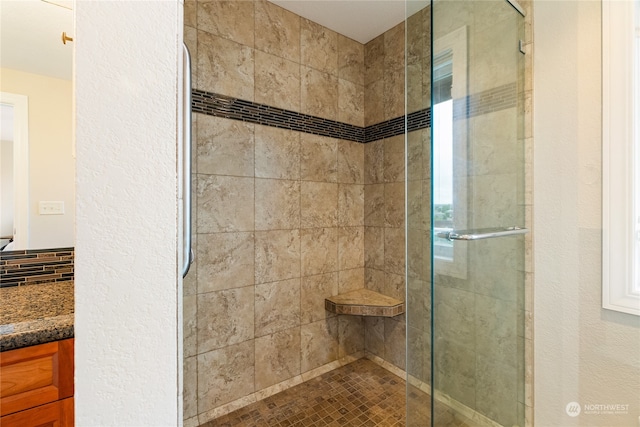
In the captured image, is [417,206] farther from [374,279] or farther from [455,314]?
[374,279]

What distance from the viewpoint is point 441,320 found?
1213mm

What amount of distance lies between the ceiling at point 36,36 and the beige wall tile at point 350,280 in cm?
209

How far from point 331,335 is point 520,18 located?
2347 mm

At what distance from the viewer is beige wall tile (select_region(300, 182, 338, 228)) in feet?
7.41

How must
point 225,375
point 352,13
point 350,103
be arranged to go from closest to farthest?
point 225,375
point 352,13
point 350,103

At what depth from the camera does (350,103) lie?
2533 mm

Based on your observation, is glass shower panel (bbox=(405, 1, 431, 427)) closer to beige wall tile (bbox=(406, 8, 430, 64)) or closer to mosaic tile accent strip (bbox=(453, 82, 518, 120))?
beige wall tile (bbox=(406, 8, 430, 64))

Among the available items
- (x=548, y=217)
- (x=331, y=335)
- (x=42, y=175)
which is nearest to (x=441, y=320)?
(x=548, y=217)

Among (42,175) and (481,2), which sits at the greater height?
(481,2)

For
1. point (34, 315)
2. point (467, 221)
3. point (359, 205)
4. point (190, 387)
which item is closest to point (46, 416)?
point (34, 315)

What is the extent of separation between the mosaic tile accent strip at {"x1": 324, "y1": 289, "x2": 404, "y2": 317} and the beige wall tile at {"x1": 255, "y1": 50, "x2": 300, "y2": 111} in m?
1.52

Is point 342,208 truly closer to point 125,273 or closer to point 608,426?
point 608,426

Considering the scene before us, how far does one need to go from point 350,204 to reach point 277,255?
0.80 m

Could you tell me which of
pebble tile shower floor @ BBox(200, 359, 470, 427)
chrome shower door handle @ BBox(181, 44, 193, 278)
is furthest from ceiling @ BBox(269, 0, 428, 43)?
pebble tile shower floor @ BBox(200, 359, 470, 427)
